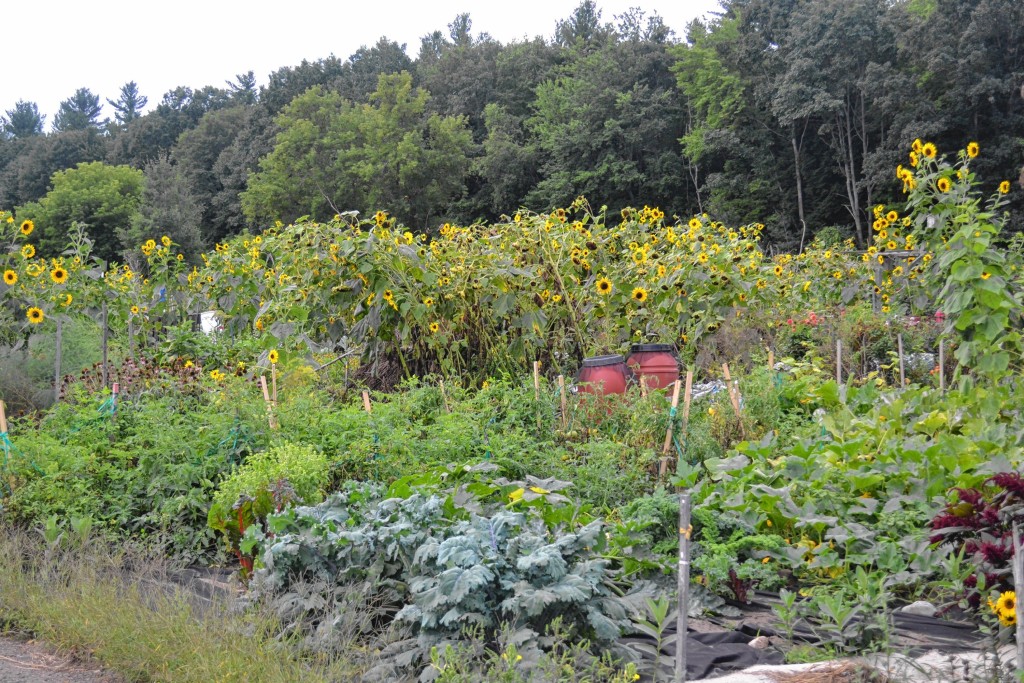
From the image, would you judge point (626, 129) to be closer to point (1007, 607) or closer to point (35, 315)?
point (35, 315)

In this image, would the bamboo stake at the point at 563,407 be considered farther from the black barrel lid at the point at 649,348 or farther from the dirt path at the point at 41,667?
the dirt path at the point at 41,667

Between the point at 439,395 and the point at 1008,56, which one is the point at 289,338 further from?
the point at 1008,56

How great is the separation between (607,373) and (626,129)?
30727 millimetres

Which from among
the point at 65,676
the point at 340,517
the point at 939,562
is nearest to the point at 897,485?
the point at 939,562

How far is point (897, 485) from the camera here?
390 cm

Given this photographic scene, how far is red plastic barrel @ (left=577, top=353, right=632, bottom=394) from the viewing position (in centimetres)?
585

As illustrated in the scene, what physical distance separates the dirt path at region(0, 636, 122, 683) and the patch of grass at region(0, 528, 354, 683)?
0.05 meters

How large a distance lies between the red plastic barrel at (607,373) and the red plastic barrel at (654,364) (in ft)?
0.64

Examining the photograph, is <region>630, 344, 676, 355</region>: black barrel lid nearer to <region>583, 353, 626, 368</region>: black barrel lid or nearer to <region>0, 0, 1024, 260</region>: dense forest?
<region>583, 353, 626, 368</region>: black barrel lid

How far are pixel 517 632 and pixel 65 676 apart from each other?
159 centimetres

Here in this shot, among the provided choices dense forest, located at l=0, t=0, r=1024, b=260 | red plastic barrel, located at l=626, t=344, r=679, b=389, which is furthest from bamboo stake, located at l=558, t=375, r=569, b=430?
dense forest, located at l=0, t=0, r=1024, b=260

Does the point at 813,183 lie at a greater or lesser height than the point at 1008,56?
lesser

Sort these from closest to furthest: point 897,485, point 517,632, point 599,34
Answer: point 517,632 → point 897,485 → point 599,34

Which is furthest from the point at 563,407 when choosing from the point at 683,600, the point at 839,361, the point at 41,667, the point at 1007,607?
the point at 41,667
